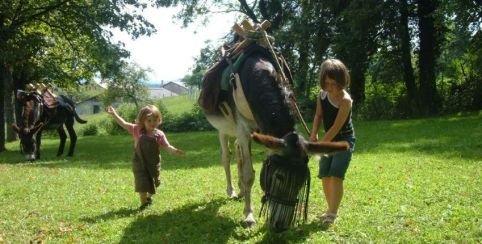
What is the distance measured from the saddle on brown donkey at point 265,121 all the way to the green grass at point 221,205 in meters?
0.57

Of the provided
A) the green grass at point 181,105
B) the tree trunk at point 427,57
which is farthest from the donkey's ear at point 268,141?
the green grass at point 181,105

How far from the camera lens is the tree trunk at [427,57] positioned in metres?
21.5

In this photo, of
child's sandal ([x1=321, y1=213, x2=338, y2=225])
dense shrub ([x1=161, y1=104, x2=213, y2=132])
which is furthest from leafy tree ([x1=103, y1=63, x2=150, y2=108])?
child's sandal ([x1=321, y1=213, x2=338, y2=225])

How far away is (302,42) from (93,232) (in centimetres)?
1808

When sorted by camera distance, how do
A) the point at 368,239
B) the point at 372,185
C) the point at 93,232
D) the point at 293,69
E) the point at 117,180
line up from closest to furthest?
the point at 368,239, the point at 93,232, the point at 372,185, the point at 117,180, the point at 293,69

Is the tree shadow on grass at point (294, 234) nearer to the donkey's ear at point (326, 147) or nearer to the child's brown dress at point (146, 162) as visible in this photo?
the donkey's ear at point (326, 147)

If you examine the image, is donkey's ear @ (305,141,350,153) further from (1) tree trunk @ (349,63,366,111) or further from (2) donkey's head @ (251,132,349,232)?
(1) tree trunk @ (349,63,366,111)

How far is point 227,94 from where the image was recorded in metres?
5.88

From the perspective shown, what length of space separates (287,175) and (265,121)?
70 centimetres

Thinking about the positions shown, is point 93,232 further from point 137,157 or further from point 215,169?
point 215,169

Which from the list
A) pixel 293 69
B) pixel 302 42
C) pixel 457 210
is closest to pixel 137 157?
pixel 457 210

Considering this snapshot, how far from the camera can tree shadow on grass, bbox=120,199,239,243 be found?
491 cm

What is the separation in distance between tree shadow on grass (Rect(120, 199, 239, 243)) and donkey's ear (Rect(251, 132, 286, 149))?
1501mm

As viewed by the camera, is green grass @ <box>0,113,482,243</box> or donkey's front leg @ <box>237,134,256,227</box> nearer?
green grass @ <box>0,113,482,243</box>
